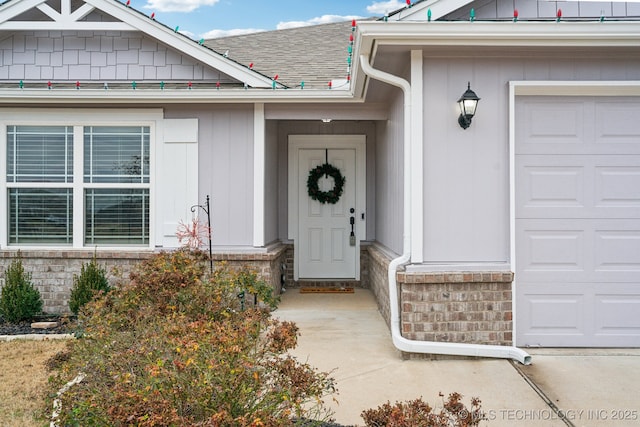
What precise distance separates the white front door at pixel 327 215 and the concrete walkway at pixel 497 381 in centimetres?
290

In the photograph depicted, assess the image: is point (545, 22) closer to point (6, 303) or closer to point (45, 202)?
point (45, 202)

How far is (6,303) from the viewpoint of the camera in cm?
605

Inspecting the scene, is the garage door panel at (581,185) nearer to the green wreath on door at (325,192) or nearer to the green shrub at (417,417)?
the green shrub at (417,417)

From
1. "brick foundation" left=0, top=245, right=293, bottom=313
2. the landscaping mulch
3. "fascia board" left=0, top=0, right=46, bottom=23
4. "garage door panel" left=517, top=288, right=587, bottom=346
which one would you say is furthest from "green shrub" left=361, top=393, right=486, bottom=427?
"fascia board" left=0, top=0, right=46, bottom=23

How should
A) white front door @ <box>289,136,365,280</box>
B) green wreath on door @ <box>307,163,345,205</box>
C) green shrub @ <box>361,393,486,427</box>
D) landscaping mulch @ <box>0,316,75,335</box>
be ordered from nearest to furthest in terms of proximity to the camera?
green shrub @ <box>361,393,486,427</box> < landscaping mulch @ <box>0,316,75,335</box> < green wreath on door @ <box>307,163,345,205</box> < white front door @ <box>289,136,365,280</box>

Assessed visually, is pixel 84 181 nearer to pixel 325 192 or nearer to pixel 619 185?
pixel 325 192

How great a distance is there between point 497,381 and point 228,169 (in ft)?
13.3

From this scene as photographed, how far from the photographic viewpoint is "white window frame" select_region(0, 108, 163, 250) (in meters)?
6.43

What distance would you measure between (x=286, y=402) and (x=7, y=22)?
629cm

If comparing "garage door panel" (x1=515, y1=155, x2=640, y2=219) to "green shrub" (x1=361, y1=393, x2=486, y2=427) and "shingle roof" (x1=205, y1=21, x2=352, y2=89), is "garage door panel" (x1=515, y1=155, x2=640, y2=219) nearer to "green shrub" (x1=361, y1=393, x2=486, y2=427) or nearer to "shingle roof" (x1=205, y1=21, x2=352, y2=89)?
"green shrub" (x1=361, y1=393, x2=486, y2=427)

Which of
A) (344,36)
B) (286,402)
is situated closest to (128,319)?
(286,402)

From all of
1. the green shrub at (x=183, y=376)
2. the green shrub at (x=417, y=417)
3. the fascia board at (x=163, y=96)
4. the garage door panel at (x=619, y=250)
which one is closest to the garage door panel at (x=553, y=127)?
the garage door panel at (x=619, y=250)

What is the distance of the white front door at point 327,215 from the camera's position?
812cm

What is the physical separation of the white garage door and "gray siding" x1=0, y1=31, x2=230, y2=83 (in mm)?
3979
